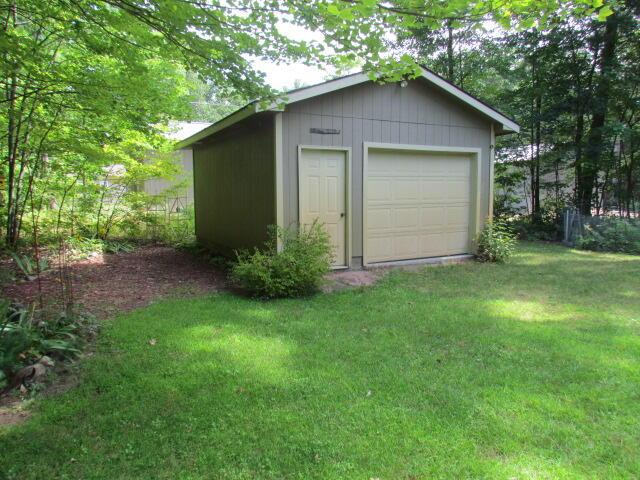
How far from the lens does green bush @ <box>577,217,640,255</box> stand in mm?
9828

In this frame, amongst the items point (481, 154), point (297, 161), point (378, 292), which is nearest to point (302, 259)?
point (378, 292)

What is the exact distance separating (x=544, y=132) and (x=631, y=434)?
1268 cm

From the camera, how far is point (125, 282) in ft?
21.8

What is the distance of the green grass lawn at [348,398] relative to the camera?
224cm

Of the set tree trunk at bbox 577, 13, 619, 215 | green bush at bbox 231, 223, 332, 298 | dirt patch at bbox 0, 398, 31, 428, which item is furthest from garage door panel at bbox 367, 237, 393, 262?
tree trunk at bbox 577, 13, 619, 215

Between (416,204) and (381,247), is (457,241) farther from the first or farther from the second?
(381,247)

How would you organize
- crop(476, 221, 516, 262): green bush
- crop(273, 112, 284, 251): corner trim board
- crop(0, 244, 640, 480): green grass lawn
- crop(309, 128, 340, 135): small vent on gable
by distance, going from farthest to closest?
crop(476, 221, 516, 262): green bush, crop(309, 128, 340, 135): small vent on gable, crop(273, 112, 284, 251): corner trim board, crop(0, 244, 640, 480): green grass lawn

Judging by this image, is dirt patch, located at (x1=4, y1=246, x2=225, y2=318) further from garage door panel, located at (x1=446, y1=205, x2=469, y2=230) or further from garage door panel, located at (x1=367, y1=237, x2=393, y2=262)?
garage door panel, located at (x1=446, y1=205, x2=469, y2=230)

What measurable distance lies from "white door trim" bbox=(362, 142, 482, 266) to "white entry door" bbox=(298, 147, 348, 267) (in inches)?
13.9

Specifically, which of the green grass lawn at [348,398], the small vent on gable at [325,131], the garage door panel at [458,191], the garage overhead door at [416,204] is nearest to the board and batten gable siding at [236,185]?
the small vent on gable at [325,131]

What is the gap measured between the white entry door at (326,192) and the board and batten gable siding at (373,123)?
14 centimetres

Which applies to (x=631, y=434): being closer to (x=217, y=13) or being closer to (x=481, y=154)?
(x=217, y=13)

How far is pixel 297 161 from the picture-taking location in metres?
6.50

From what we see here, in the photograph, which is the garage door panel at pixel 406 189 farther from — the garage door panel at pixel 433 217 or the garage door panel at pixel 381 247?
the garage door panel at pixel 381 247
